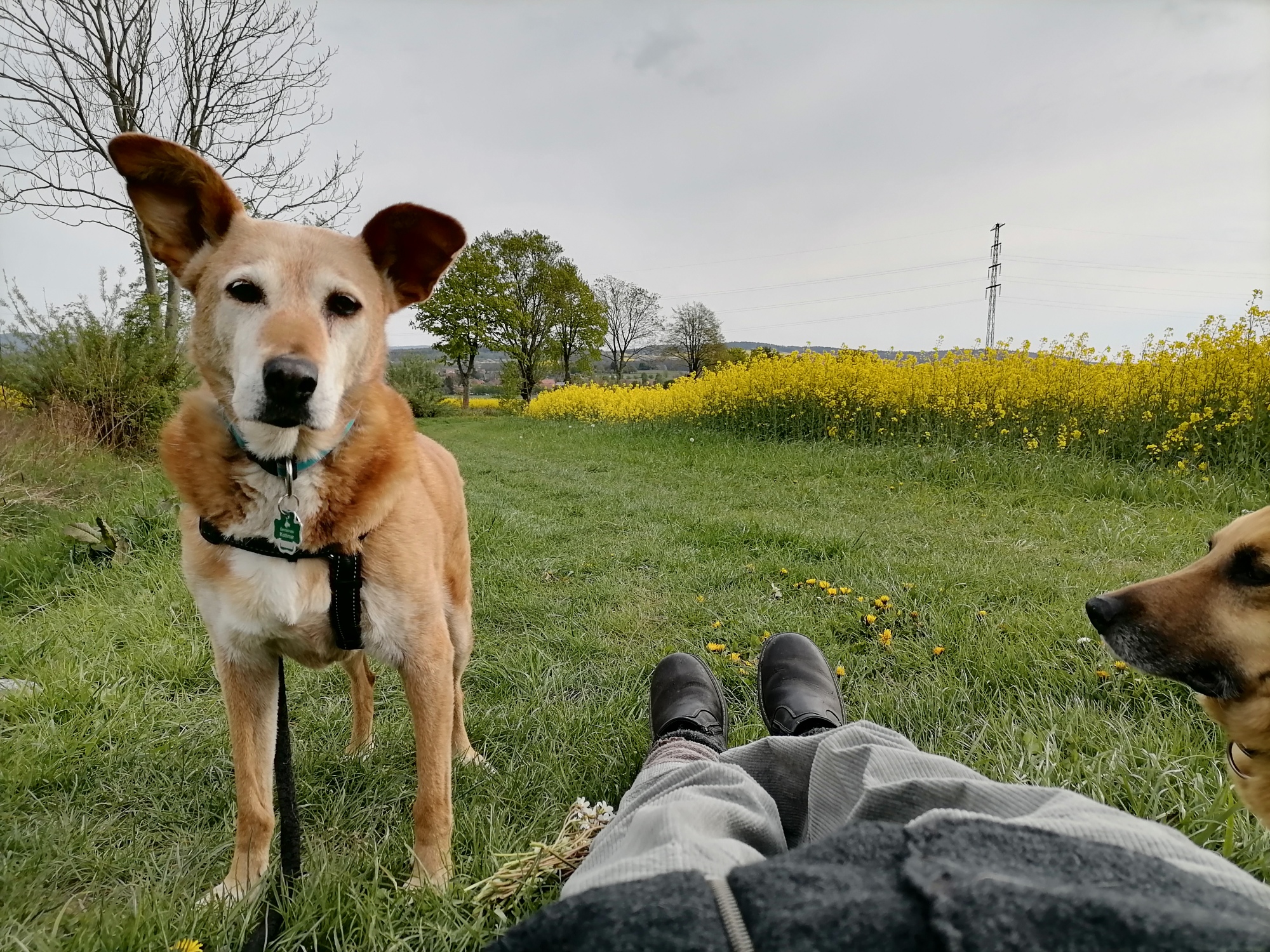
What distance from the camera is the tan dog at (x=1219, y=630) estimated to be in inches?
73.7

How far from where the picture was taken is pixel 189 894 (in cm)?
154

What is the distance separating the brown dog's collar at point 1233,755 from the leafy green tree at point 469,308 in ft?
127

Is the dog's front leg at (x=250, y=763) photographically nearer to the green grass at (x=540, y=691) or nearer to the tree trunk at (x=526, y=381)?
the green grass at (x=540, y=691)

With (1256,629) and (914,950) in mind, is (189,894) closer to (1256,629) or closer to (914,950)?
Answer: (914,950)

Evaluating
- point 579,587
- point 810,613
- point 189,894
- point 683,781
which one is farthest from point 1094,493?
point 189,894

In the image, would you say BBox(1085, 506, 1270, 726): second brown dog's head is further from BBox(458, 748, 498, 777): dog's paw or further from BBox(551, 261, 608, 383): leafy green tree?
BBox(551, 261, 608, 383): leafy green tree

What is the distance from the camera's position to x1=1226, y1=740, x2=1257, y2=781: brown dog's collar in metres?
1.72

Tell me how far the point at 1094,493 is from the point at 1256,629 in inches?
179

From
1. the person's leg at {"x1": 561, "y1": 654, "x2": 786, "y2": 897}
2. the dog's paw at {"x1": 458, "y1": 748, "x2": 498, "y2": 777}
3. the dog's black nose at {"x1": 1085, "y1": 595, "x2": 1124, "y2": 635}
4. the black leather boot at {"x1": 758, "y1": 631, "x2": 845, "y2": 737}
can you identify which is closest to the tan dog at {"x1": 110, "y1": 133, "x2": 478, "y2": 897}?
the dog's paw at {"x1": 458, "y1": 748, "x2": 498, "y2": 777}

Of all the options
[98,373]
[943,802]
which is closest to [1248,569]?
[943,802]

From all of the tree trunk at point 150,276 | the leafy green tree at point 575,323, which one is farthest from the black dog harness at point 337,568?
the leafy green tree at point 575,323

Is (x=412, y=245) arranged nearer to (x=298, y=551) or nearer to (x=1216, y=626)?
(x=298, y=551)

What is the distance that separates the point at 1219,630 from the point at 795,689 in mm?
1322

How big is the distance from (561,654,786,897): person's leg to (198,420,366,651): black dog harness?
0.85 meters
